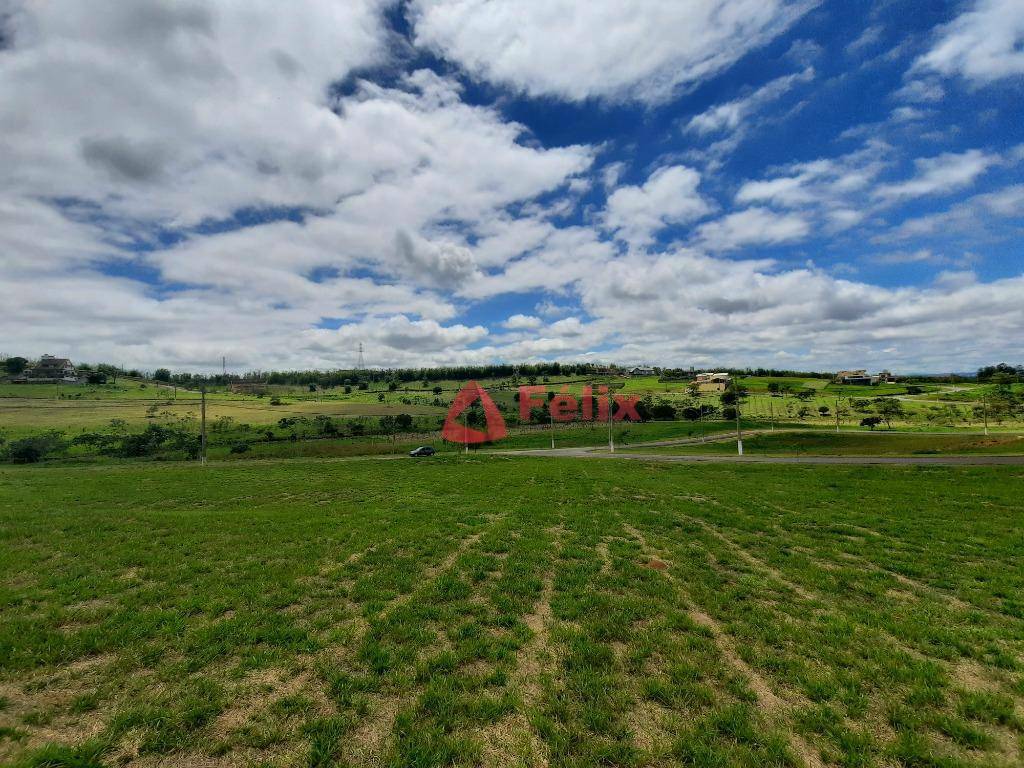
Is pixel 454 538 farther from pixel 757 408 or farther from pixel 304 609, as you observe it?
pixel 757 408

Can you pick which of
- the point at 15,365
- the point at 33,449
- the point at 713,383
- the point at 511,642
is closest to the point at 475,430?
the point at 33,449

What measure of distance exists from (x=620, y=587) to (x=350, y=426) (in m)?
87.3

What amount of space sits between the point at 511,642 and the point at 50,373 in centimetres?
23089

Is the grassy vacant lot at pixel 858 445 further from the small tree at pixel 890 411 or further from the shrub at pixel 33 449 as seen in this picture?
the shrub at pixel 33 449

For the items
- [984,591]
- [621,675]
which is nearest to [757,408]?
[984,591]

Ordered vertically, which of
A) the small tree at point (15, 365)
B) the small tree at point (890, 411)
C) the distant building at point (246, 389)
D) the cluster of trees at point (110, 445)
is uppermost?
the small tree at point (15, 365)

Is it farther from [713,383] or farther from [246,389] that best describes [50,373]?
[713,383]

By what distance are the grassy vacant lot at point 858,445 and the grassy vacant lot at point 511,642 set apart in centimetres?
4446

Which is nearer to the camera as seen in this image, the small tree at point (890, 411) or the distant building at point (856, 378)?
the small tree at point (890, 411)

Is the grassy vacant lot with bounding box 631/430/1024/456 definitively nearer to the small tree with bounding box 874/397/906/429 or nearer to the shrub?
the small tree with bounding box 874/397/906/429

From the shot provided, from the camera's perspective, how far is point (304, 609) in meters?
8.38

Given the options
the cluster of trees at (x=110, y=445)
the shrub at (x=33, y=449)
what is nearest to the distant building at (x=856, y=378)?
the cluster of trees at (x=110, y=445)

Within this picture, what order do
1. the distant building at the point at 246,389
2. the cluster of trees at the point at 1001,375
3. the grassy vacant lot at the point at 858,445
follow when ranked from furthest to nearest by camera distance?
the distant building at the point at 246,389 < the cluster of trees at the point at 1001,375 < the grassy vacant lot at the point at 858,445

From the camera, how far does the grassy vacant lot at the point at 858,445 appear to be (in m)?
46.3
